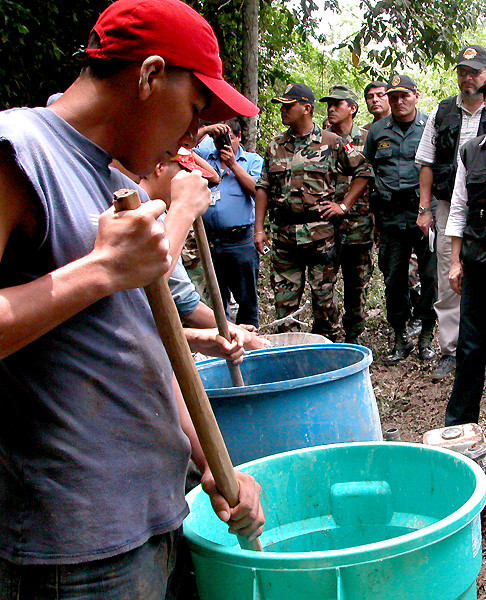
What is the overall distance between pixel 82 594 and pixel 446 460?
0.93m

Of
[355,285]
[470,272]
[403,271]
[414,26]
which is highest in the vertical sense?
[414,26]

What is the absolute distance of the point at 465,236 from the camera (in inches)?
153

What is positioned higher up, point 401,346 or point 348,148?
point 348,148

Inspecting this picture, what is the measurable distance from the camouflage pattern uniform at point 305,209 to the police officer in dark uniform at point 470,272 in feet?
5.90

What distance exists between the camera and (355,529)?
192 centimetres

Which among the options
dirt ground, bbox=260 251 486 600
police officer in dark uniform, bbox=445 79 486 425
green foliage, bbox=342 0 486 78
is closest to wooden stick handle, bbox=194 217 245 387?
police officer in dark uniform, bbox=445 79 486 425

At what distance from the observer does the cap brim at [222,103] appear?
53.8 inches

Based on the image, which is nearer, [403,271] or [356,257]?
[403,271]

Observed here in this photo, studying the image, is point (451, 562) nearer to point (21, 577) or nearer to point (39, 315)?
point (21, 577)

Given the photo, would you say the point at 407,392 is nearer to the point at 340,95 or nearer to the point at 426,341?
the point at 426,341

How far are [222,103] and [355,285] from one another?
490 cm

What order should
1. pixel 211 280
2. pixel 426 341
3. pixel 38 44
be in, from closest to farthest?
pixel 211 280 < pixel 426 341 < pixel 38 44

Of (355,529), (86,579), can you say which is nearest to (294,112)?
(355,529)

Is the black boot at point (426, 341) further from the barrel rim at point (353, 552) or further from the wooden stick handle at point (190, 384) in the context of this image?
the wooden stick handle at point (190, 384)
